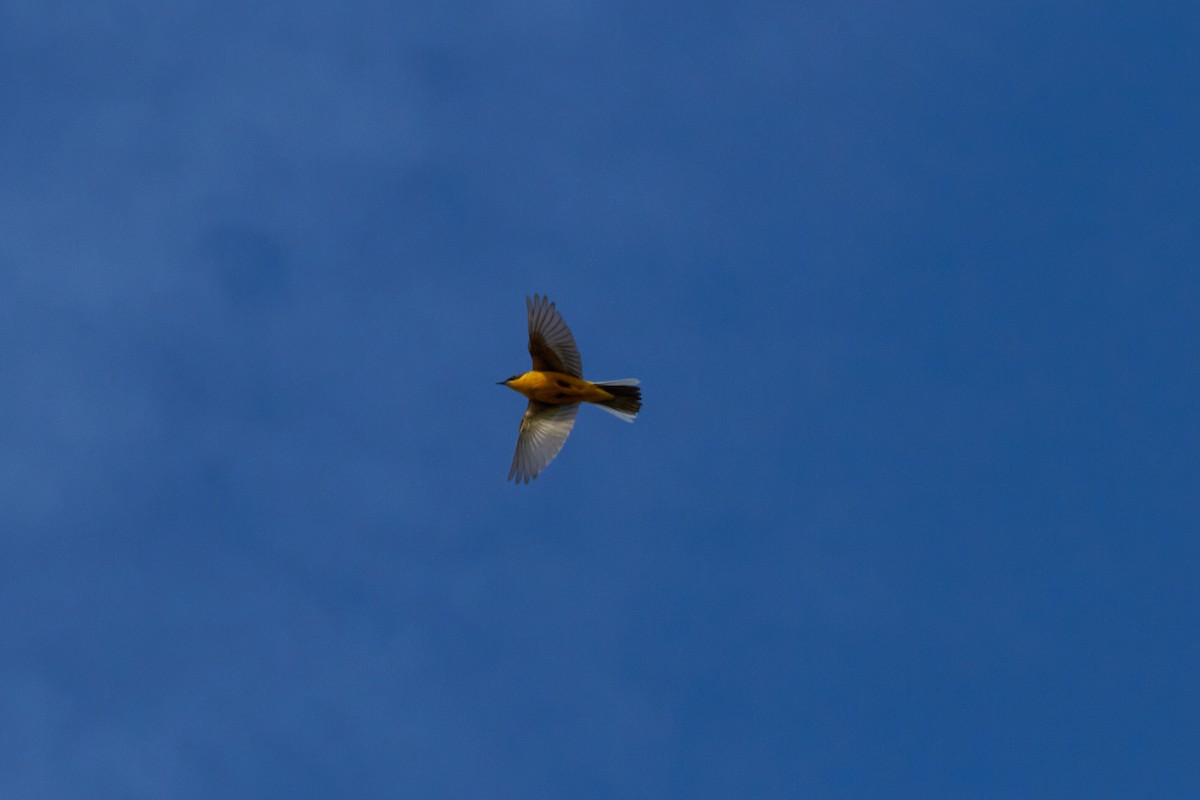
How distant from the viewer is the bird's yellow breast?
32.8m

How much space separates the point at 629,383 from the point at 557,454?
2.12 metres

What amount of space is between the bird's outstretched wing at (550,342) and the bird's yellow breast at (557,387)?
7.2 inches

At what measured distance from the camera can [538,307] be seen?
105 feet

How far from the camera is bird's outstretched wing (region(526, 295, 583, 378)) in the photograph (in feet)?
105

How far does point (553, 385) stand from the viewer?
108ft

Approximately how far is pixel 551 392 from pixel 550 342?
1.18 metres

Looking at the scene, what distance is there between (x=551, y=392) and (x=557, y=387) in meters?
0.23

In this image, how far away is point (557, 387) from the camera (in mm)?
32938

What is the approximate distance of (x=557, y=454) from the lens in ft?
109

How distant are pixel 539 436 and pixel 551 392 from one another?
1.16 m

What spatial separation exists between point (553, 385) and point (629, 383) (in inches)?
61.1

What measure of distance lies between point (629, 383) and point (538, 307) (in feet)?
8.22

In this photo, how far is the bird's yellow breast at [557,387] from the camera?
32750 millimetres

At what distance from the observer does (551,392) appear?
109 ft
